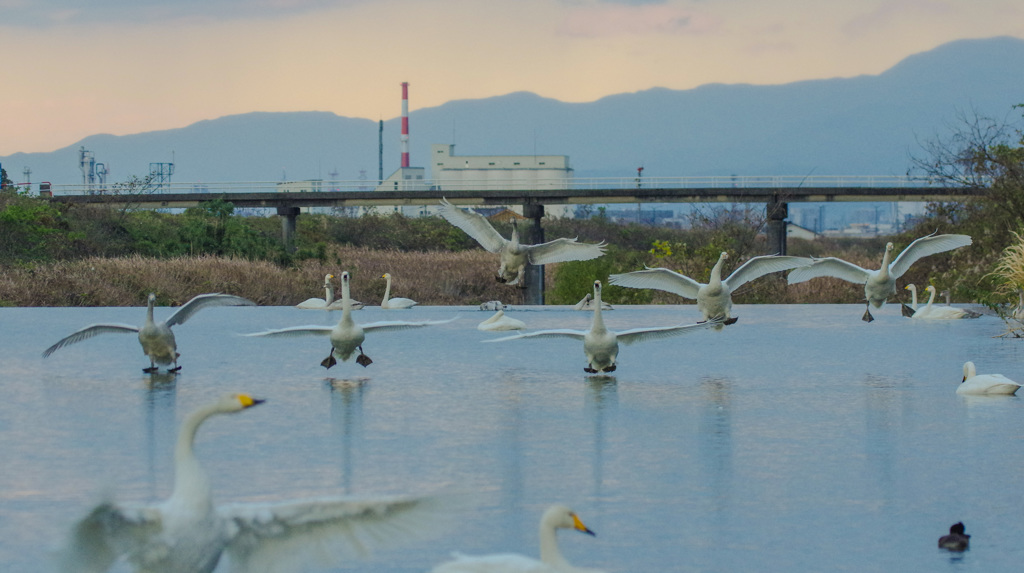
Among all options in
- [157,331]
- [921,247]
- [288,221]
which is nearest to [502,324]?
[157,331]

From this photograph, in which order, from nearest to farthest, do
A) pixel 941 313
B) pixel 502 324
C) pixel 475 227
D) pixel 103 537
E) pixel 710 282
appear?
pixel 103 537 < pixel 710 282 < pixel 502 324 < pixel 475 227 < pixel 941 313

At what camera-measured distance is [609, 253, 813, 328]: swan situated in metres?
17.6

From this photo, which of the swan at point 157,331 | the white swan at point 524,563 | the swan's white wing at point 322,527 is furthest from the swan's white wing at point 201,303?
the white swan at point 524,563

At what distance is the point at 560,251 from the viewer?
20.6 m

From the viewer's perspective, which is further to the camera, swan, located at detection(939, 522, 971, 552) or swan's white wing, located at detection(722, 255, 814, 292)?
swan's white wing, located at detection(722, 255, 814, 292)

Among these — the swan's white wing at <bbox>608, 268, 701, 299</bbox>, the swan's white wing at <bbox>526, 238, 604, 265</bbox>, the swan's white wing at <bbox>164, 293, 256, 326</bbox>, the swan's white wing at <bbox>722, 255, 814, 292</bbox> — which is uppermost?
the swan's white wing at <bbox>526, 238, 604, 265</bbox>

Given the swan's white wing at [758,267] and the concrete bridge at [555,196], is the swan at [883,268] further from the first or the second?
the concrete bridge at [555,196]

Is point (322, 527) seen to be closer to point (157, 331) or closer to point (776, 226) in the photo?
point (157, 331)

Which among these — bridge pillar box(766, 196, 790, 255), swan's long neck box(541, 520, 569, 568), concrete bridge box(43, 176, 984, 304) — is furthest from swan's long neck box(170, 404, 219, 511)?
bridge pillar box(766, 196, 790, 255)

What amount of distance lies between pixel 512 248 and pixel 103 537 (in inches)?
628

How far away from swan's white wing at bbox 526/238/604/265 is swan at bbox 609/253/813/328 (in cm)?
157

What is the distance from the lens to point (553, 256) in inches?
819

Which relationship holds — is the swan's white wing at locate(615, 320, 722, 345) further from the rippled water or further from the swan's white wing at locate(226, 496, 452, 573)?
the swan's white wing at locate(226, 496, 452, 573)

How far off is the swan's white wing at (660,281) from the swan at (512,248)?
6.22ft
